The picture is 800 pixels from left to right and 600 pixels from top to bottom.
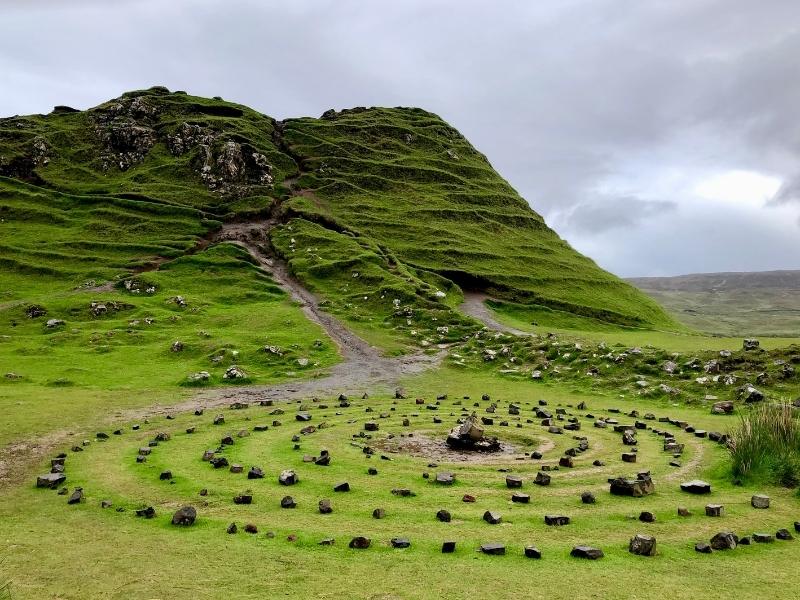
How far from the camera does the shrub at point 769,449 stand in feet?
62.4

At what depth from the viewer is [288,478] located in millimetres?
19359

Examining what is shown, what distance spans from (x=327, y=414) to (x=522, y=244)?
90.1 meters

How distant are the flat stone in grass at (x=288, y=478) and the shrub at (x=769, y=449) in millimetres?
14724

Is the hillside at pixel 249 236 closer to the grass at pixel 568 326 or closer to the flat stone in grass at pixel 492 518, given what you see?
the grass at pixel 568 326

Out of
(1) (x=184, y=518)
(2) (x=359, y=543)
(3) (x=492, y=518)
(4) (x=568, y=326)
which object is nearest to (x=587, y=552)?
(3) (x=492, y=518)

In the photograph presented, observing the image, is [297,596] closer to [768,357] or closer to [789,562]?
[789,562]

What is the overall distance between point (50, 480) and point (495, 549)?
1586 centimetres

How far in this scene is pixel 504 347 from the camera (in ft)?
177

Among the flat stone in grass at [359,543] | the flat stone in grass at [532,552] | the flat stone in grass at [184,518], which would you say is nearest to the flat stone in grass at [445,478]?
the flat stone in grass at [359,543]

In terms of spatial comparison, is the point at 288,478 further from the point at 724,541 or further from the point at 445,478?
the point at 724,541

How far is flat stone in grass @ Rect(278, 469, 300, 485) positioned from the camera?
63.3 feet

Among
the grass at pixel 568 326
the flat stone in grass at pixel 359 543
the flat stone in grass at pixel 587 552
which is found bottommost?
the flat stone in grass at pixel 359 543

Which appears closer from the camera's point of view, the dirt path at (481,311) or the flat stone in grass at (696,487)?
the flat stone in grass at (696,487)

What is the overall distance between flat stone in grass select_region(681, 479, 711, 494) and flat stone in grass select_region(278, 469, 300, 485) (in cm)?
1252
